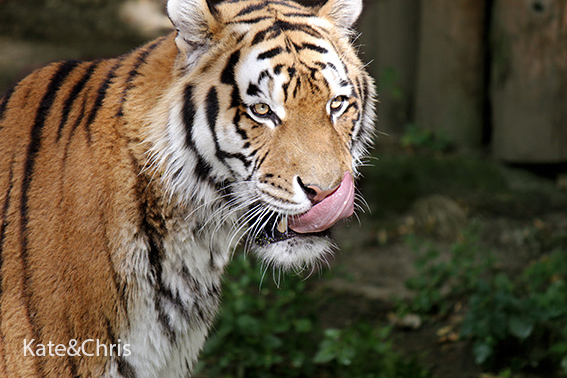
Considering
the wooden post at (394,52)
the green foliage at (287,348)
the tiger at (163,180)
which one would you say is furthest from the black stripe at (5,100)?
the wooden post at (394,52)

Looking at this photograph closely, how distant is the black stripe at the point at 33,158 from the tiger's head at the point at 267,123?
0.41 metres

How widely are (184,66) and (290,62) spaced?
1.06 feet

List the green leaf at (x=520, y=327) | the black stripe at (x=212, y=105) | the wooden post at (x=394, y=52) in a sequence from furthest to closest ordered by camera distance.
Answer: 1. the wooden post at (x=394, y=52)
2. the green leaf at (x=520, y=327)
3. the black stripe at (x=212, y=105)

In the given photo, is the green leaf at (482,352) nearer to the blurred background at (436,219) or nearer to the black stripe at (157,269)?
the blurred background at (436,219)

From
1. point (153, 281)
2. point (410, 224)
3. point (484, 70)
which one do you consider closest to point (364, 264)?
point (410, 224)

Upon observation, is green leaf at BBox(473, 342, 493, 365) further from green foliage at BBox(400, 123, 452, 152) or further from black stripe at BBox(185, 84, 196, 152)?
green foliage at BBox(400, 123, 452, 152)

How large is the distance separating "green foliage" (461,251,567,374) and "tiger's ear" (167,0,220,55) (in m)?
1.94

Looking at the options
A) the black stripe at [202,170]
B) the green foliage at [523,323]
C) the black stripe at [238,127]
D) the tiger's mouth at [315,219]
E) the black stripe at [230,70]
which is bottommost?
the green foliage at [523,323]

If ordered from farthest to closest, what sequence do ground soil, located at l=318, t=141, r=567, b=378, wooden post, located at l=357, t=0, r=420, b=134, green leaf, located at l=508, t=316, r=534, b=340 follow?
wooden post, located at l=357, t=0, r=420, b=134
ground soil, located at l=318, t=141, r=567, b=378
green leaf, located at l=508, t=316, r=534, b=340

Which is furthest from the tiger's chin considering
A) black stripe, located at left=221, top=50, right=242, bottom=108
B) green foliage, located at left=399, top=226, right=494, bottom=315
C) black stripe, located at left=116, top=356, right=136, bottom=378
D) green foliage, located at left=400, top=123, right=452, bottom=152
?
green foliage, located at left=400, top=123, right=452, bottom=152

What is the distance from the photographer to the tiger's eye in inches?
Answer: 74.4

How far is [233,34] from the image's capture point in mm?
1910

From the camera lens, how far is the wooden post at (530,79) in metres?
4.27

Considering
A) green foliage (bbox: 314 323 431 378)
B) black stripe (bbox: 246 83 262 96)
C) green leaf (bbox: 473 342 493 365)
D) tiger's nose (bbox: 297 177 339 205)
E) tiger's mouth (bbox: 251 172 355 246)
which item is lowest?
→ green foliage (bbox: 314 323 431 378)
